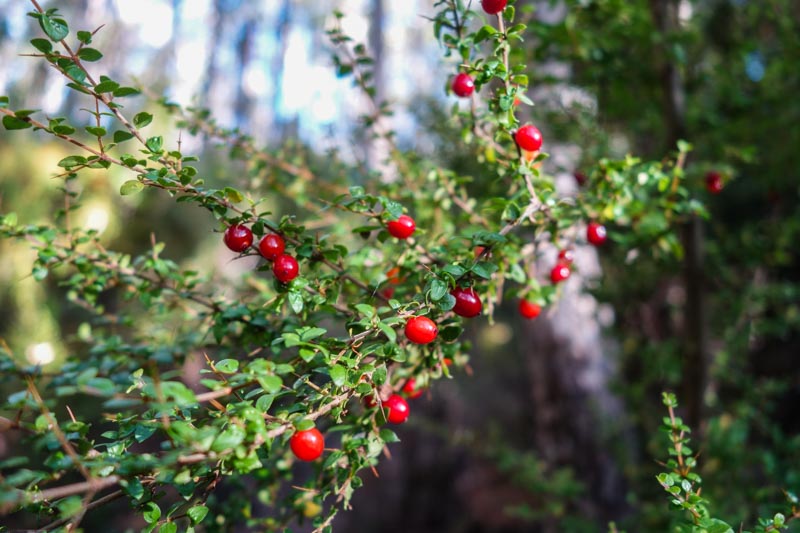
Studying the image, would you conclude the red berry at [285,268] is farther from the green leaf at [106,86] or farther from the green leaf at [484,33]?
the green leaf at [484,33]

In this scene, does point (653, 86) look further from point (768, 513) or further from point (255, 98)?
point (255, 98)

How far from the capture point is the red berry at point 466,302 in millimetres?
799

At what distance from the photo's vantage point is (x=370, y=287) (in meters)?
0.95

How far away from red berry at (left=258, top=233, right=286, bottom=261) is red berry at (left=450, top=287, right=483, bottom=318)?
0.30 metres

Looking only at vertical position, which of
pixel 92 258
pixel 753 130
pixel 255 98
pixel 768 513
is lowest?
pixel 768 513

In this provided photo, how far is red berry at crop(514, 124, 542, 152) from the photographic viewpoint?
0.95 m

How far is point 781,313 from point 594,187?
159cm

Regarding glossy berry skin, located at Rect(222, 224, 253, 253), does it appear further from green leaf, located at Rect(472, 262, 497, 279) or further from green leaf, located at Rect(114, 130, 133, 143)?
green leaf, located at Rect(472, 262, 497, 279)

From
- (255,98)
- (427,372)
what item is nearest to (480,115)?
(427,372)

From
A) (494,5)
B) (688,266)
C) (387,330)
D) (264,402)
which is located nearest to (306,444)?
(264,402)

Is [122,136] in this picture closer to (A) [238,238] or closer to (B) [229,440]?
(A) [238,238]

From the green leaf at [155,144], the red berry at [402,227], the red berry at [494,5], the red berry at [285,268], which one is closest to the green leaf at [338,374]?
the red berry at [285,268]

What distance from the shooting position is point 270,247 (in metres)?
0.81

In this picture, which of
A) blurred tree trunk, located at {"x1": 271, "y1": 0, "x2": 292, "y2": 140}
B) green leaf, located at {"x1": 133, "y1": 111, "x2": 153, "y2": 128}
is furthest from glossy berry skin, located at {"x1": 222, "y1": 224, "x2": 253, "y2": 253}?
blurred tree trunk, located at {"x1": 271, "y1": 0, "x2": 292, "y2": 140}
